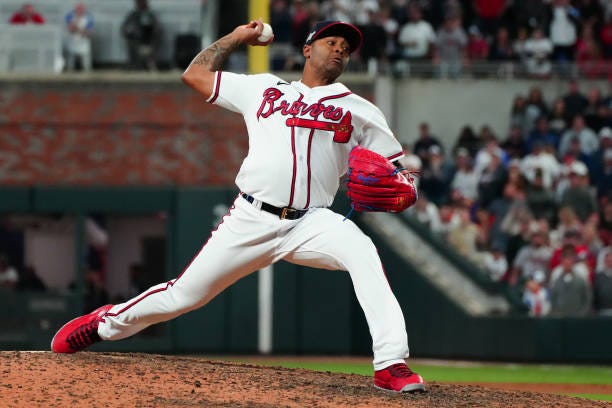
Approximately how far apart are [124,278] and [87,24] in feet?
11.6

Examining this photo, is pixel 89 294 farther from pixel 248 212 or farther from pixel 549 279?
pixel 248 212

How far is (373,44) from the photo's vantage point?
1686 centimetres

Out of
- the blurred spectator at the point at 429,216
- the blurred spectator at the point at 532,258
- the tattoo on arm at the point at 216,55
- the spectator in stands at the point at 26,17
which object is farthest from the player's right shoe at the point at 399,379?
the spectator in stands at the point at 26,17

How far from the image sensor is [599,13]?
18.0m

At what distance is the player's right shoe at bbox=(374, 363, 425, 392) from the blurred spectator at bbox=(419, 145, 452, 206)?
392 inches

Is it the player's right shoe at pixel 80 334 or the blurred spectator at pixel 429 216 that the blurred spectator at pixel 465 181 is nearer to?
the blurred spectator at pixel 429 216

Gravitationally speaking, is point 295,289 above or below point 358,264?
below

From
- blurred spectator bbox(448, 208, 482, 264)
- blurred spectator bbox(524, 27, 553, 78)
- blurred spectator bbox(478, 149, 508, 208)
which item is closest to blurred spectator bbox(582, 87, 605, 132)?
blurred spectator bbox(524, 27, 553, 78)

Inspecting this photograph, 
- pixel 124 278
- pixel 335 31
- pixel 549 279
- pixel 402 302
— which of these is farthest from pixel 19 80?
pixel 335 31

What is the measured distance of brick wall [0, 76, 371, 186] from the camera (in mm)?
16781

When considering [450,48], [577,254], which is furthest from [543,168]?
[450,48]

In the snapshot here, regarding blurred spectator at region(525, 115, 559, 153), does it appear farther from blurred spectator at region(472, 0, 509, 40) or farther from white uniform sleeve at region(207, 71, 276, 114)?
white uniform sleeve at region(207, 71, 276, 114)

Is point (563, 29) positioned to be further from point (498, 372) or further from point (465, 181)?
point (498, 372)

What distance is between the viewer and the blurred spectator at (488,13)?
17.8 meters
